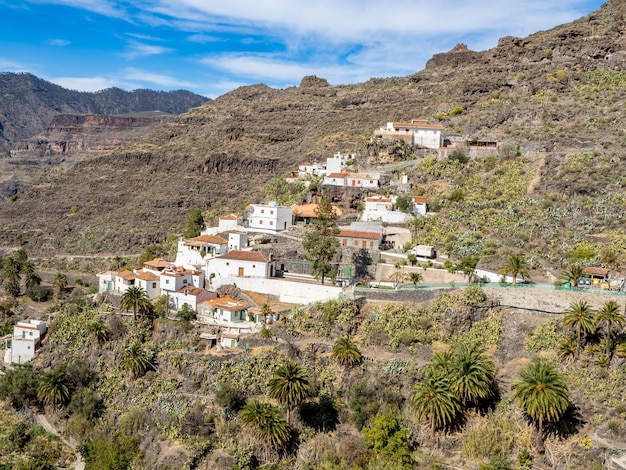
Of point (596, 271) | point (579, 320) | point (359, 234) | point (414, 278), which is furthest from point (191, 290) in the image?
point (596, 271)

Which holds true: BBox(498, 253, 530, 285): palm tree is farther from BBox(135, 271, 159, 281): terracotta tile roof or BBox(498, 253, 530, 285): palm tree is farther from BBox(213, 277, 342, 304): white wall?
BBox(135, 271, 159, 281): terracotta tile roof

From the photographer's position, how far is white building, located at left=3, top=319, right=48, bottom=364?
4550 centimetres

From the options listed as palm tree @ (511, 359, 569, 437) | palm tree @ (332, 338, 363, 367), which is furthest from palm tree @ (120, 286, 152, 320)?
palm tree @ (511, 359, 569, 437)

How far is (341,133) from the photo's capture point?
9450 cm

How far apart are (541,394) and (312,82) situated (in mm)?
114452

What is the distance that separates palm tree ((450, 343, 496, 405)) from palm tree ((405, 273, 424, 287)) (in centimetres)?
971

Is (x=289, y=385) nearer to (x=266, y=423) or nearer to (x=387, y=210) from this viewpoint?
(x=266, y=423)

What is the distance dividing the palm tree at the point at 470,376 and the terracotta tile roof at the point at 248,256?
63.0ft

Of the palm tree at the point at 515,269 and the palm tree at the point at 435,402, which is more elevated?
the palm tree at the point at 515,269

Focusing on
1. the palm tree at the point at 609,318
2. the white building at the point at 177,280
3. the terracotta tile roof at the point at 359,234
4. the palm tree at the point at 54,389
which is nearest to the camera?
the palm tree at the point at 609,318

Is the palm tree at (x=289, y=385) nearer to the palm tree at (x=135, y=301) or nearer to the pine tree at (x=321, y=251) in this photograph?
the pine tree at (x=321, y=251)

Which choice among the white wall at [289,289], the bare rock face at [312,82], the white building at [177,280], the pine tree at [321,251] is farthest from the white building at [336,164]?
the bare rock face at [312,82]

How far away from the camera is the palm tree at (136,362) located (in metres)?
39.2

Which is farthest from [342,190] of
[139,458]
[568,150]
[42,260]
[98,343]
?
[42,260]
